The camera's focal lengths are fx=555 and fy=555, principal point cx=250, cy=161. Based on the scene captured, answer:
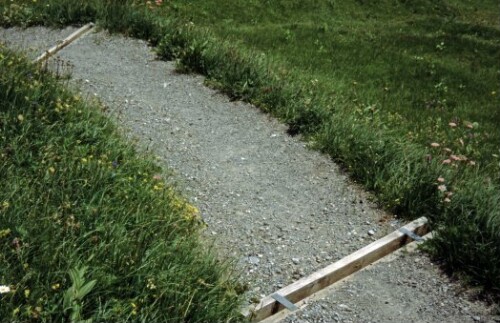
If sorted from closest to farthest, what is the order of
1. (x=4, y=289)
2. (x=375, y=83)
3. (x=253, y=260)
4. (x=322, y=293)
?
(x=4, y=289) < (x=322, y=293) < (x=253, y=260) < (x=375, y=83)

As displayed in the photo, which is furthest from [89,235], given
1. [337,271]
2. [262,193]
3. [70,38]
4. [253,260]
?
[70,38]

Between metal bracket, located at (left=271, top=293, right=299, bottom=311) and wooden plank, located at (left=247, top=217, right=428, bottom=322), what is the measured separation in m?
0.04

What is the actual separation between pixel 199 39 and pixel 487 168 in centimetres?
649

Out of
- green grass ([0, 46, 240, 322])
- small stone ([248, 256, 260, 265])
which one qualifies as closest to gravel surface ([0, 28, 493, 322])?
small stone ([248, 256, 260, 265])

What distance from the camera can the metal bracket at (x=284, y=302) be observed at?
5637 mm

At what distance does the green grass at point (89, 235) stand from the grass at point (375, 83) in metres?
2.92

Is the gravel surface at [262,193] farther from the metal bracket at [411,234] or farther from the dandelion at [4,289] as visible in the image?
the dandelion at [4,289]

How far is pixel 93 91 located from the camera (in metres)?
10.5

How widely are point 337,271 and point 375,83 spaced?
28.0 feet

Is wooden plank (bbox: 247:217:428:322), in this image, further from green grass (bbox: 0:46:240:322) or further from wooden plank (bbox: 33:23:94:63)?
wooden plank (bbox: 33:23:94:63)

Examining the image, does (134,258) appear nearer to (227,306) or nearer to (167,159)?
(227,306)

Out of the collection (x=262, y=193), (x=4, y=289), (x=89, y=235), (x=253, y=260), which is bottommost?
(x=253, y=260)

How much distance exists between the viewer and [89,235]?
16.8 feet

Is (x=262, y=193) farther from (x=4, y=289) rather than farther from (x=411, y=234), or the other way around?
(x=4, y=289)
